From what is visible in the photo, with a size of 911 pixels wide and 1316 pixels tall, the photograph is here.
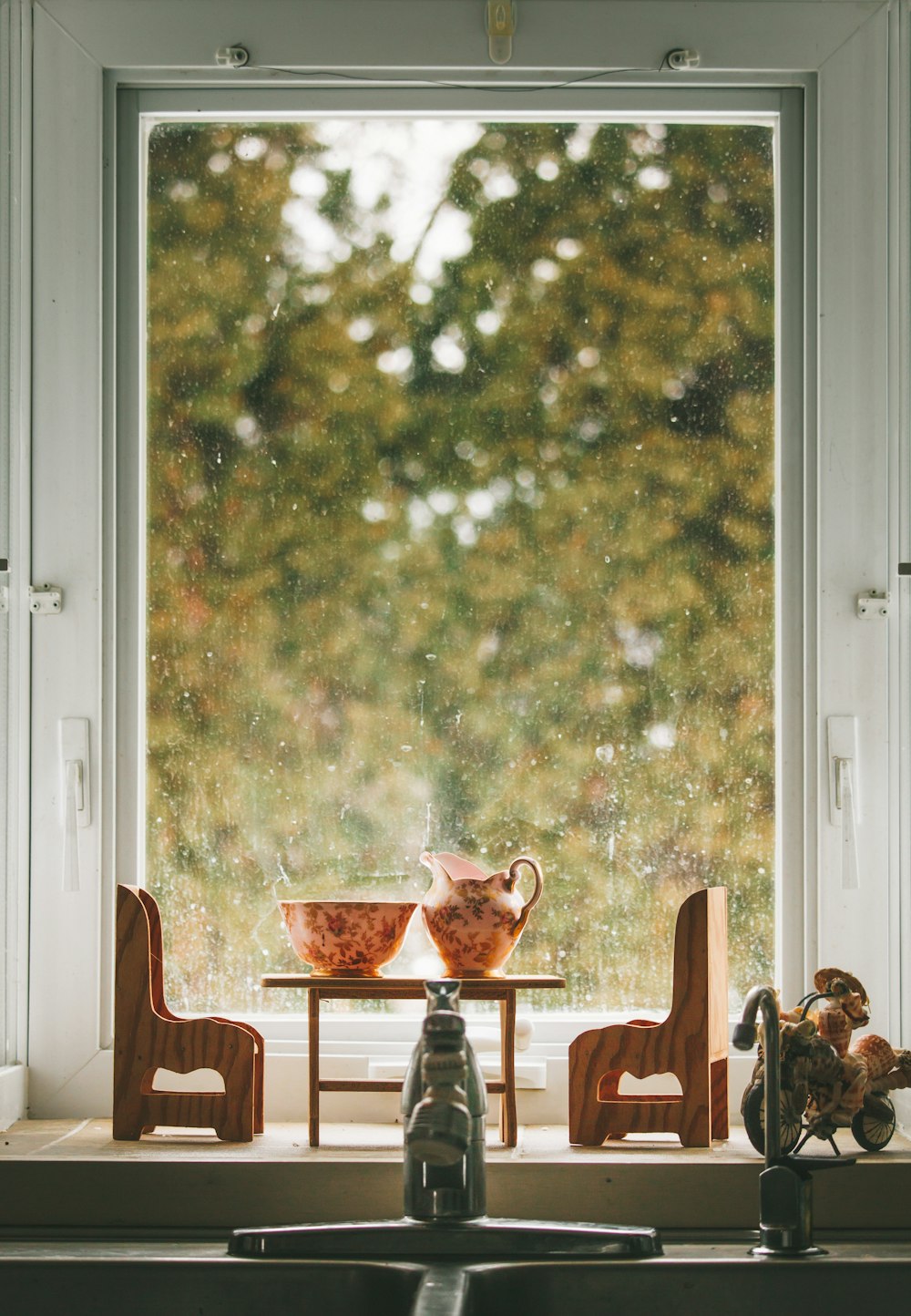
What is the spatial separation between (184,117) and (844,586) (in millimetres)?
957

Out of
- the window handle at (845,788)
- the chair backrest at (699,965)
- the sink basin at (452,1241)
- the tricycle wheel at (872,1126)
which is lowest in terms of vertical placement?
the sink basin at (452,1241)

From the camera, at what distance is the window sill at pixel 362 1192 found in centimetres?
129

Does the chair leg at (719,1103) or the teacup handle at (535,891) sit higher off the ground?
the teacup handle at (535,891)

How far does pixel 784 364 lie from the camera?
1.62 metres

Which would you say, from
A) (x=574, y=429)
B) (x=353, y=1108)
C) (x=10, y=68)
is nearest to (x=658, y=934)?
(x=353, y=1108)

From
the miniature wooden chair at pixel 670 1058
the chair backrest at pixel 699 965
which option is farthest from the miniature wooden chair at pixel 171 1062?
the chair backrest at pixel 699 965

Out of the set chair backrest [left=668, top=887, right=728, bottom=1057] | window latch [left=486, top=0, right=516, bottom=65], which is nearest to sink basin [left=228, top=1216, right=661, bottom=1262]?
chair backrest [left=668, top=887, right=728, bottom=1057]

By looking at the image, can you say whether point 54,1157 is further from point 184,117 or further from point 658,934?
point 184,117

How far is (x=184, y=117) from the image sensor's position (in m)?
1.65

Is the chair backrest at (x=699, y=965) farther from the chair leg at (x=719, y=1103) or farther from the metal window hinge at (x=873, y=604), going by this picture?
the metal window hinge at (x=873, y=604)

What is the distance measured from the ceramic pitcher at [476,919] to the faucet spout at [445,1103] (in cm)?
16

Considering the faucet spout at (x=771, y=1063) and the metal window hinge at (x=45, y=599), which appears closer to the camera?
the faucet spout at (x=771, y=1063)

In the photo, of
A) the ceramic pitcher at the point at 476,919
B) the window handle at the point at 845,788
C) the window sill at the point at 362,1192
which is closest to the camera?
the window sill at the point at 362,1192

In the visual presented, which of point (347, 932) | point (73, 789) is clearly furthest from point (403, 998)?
point (73, 789)
